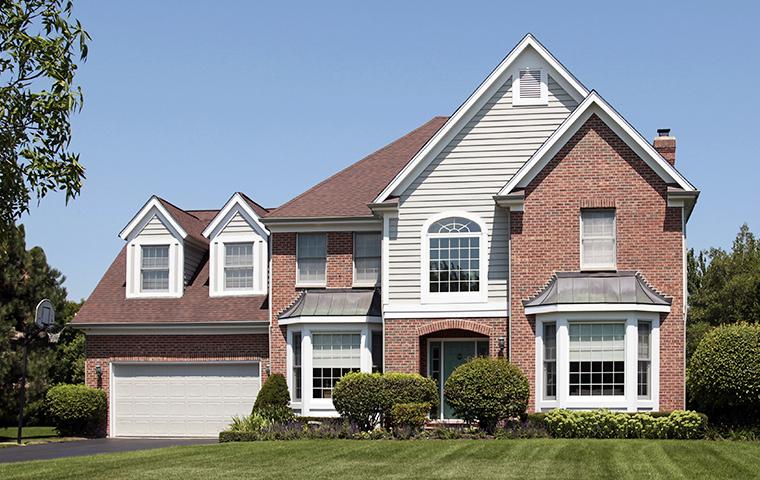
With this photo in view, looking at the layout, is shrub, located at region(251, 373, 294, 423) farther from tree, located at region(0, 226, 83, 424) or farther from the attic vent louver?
the attic vent louver

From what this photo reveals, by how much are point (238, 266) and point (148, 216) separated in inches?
132

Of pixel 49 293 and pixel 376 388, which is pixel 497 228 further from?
pixel 49 293

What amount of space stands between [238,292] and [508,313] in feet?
31.4

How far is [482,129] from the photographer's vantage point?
2961cm

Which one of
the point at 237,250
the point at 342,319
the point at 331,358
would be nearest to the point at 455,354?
the point at 342,319

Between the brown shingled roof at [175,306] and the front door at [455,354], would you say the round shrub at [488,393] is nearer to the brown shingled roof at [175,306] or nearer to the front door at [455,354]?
the front door at [455,354]

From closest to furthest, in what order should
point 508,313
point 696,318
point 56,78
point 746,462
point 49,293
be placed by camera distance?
point 56,78 < point 746,462 < point 508,313 < point 49,293 < point 696,318

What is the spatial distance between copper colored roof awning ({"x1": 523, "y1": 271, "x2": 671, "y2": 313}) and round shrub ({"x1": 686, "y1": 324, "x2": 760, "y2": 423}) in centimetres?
175

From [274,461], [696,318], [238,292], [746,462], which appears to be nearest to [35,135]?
[274,461]

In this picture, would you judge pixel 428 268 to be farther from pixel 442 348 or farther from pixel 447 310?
pixel 442 348

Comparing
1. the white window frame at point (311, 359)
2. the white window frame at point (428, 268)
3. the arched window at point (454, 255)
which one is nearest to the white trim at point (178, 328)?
the white window frame at point (311, 359)

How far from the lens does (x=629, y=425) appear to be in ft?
84.4

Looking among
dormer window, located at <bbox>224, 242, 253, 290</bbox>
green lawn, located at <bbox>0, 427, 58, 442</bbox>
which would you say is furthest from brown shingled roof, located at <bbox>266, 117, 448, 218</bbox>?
green lawn, located at <bbox>0, 427, 58, 442</bbox>

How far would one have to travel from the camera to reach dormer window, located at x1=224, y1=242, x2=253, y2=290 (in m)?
34.2
